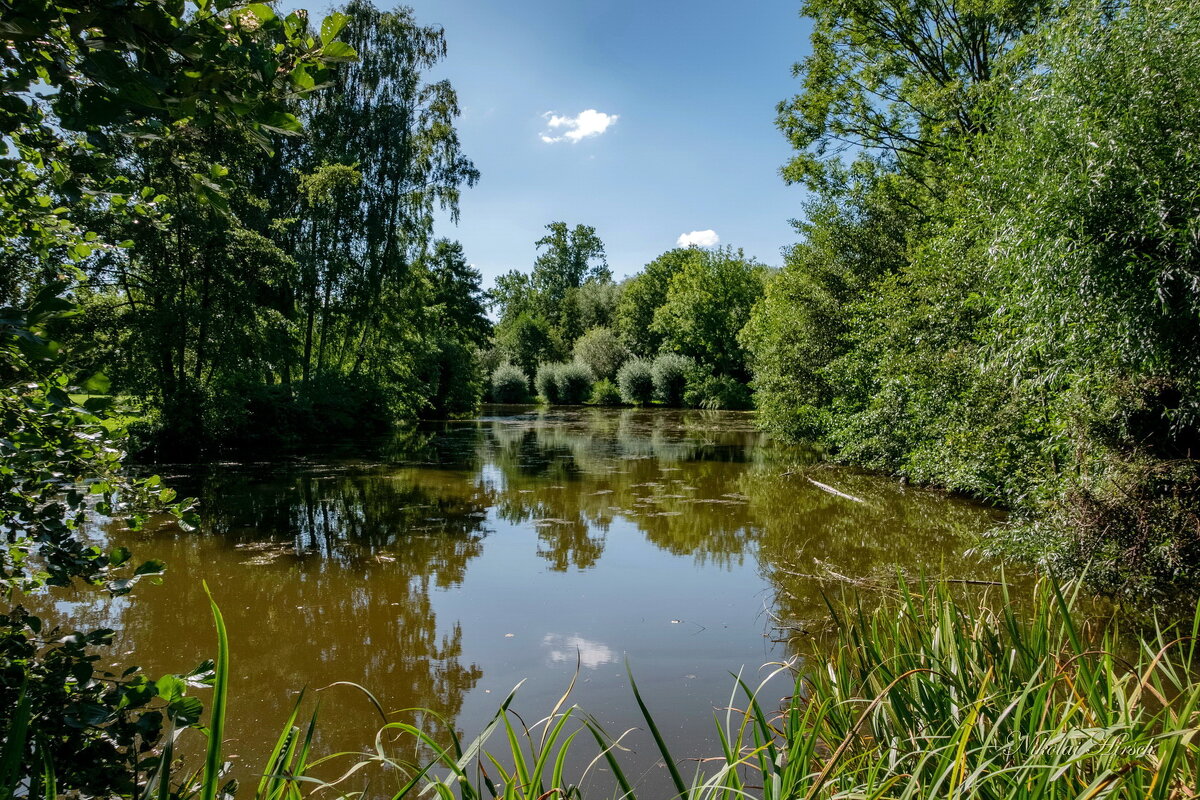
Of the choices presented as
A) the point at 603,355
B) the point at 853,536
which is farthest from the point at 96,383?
the point at 603,355

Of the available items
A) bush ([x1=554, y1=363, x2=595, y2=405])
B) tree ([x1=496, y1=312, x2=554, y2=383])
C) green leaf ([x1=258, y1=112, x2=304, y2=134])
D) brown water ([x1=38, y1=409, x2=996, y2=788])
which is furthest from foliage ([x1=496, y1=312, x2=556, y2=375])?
green leaf ([x1=258, y1=112, x2=304, y2=134])

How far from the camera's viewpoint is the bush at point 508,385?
4353 cm

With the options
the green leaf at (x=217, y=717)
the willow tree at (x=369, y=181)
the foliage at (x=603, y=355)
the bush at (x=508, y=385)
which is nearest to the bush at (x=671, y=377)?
the foliage at (x=603, y=355)

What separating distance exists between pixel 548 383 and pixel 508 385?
2.67m

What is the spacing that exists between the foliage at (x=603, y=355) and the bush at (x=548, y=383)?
6.35 feet

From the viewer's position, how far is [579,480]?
502 inches

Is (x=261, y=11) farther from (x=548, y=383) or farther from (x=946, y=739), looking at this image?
(x=548, y=383)

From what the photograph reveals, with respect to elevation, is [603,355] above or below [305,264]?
below

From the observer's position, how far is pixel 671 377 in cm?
3812

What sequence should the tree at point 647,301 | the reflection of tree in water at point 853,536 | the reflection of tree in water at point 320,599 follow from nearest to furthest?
the reflection of tree in water at point 320,599 → the reflection of tree in water at point 853,536 → the tree at point 647,301

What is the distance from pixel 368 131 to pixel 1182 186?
19.5 metres

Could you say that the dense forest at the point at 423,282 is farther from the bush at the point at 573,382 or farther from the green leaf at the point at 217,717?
the bush at the point at 573,382

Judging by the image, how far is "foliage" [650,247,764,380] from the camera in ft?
125

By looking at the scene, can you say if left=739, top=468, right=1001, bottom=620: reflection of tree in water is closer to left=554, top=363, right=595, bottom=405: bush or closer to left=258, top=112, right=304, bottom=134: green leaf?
left=258, top=112, right=304, bottom=134: green leaf
